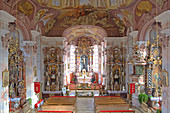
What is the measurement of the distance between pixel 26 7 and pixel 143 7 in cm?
991

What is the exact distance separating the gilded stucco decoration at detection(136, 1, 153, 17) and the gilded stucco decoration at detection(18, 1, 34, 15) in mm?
9335

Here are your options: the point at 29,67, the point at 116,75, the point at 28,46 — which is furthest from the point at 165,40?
the point at 116,75

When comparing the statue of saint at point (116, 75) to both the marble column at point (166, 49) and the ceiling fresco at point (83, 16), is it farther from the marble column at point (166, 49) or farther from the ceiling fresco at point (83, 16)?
the marble column at point (166, 49)

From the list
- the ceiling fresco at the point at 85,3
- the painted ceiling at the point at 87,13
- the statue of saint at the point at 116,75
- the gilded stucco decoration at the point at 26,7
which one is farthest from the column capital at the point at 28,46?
the statue of saint at the point at 116,75

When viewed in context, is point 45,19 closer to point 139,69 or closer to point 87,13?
point 87,13

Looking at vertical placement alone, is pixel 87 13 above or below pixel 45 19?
above

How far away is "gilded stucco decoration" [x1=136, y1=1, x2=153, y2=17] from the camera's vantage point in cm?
1461

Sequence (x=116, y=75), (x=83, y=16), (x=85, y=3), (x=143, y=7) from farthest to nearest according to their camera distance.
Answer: (x=116, y=75) < (x=83, y=16) < (x=85, y=3) < (x=143, y=7)

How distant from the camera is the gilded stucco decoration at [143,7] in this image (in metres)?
14.6

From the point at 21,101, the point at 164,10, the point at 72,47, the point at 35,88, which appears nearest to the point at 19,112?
the point at 21,101

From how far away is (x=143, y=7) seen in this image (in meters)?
15.4

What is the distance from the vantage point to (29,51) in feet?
55.4

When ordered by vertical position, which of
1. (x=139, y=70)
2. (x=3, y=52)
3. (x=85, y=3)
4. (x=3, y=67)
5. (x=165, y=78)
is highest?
(x=85, y=3)

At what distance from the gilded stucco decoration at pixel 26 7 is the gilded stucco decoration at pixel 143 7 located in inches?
368
